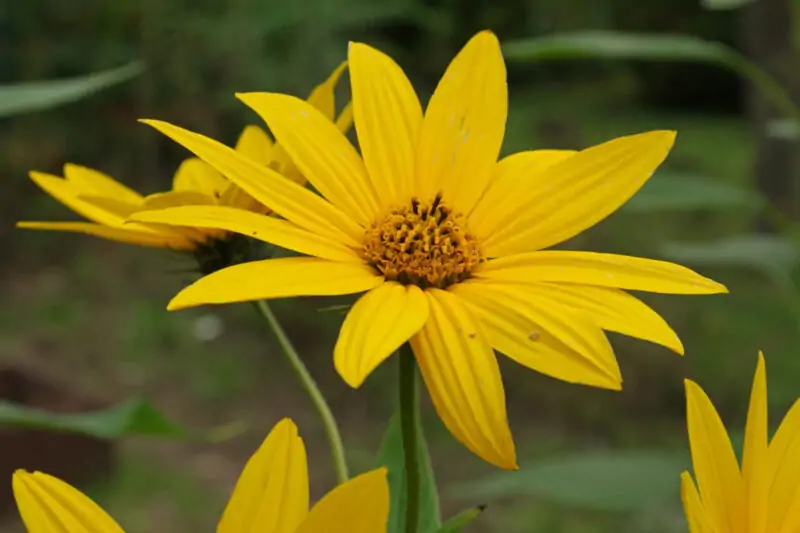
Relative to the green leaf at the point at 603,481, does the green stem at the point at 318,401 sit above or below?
above

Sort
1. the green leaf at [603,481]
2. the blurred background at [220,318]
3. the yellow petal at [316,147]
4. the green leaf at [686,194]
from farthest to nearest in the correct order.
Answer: the blurred background at [220,318], the green leaf at [686,194], the green leaf at [603,481], the yellow petal at [316,147]

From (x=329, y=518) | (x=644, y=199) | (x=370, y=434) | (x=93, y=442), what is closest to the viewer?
(x=329, y=518)

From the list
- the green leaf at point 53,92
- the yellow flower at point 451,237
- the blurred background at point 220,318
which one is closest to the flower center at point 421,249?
the yellow flower at point 451,237

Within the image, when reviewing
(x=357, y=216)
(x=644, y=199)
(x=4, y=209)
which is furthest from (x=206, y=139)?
(x=4, y=209)

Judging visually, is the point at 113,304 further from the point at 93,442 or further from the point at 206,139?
the point at 206,139

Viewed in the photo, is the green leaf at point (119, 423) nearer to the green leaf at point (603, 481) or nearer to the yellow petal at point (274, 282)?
the yellow petal at point (274, 282)

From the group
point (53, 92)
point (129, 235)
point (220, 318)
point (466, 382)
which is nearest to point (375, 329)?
point (466, 382)
